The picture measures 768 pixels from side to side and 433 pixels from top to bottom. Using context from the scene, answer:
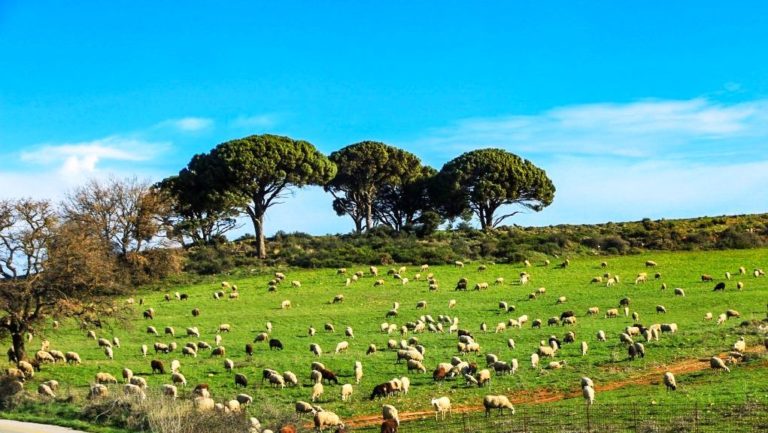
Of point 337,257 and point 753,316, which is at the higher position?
point 337,257

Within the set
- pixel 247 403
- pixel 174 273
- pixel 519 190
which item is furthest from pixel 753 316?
pixel 519 190

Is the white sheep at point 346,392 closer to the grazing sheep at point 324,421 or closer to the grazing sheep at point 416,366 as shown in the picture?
the grazing sheep at point 324,421

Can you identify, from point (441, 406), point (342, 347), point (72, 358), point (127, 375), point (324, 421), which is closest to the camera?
point (324, 421)

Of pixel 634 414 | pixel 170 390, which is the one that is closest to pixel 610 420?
pixel 634 414

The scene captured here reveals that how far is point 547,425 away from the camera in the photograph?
67.6ft

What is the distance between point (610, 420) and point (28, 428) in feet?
55.6

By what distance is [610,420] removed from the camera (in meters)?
20.6

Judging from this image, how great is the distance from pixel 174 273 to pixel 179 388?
124ft

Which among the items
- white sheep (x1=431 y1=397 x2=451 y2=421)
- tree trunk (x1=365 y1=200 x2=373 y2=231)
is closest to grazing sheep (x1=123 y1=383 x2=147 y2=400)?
white sheep (x1=431 y1=397 x2=451 y2=421)

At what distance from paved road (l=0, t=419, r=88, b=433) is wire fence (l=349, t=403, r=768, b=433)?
28.6 ft

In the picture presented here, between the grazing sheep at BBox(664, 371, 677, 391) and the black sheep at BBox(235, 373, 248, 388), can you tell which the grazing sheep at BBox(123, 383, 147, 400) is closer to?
the black sheep at BBox(235, 373, 248, 388)

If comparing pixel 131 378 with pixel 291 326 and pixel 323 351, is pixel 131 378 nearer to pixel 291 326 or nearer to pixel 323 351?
pixel 323 351

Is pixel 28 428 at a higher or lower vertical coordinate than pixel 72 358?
lower

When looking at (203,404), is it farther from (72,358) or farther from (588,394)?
(72,358)
